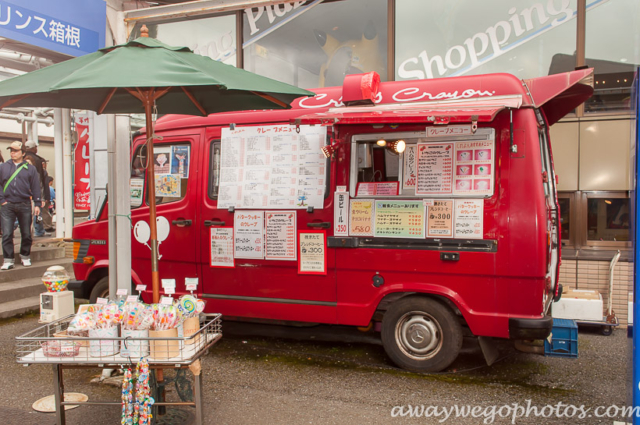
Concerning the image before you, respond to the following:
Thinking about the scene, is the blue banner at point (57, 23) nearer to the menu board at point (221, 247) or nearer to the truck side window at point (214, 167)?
the truck side window at point (214, 167)

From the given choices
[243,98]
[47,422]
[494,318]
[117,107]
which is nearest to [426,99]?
[243,98]

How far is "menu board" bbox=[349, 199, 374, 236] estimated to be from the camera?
5.01 meters

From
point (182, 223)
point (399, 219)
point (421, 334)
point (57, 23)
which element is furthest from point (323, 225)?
point (57, 23)

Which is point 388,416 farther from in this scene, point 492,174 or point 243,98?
point 243,98

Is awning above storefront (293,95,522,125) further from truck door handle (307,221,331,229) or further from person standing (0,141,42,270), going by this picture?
person standing (0,141,42,270)

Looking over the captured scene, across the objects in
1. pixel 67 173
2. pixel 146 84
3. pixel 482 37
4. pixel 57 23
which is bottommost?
pixel 67 173

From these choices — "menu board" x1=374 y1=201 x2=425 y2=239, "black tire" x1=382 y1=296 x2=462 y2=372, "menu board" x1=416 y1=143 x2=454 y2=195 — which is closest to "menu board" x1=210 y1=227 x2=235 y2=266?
"menu board" x1=374 y1=201 x2=425 y2=239

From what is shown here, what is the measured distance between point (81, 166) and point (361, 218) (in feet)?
24.8

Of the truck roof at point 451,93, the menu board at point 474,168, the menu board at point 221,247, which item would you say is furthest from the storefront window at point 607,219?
the menu board at point 221,247

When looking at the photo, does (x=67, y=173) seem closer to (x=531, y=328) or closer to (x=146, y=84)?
(x=146, y=84)

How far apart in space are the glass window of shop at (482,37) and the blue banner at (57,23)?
14.0 feet

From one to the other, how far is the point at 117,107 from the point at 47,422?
2563mm

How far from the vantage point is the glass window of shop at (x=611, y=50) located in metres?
6.89

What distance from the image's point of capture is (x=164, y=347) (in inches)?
125
